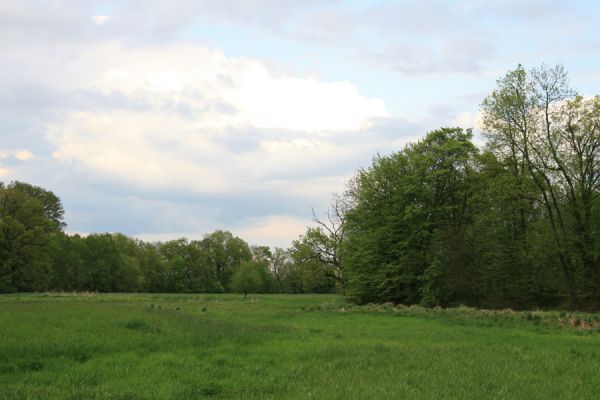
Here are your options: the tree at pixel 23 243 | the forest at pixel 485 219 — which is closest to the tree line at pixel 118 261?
the tree at pixel 23 243

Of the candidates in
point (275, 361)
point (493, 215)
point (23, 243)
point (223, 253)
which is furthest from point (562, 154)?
point (223, 253)

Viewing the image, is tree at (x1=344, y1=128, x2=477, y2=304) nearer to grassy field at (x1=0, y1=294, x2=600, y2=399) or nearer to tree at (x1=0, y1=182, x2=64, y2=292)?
grassy field at (x1=0, y1=294, x2=600, y2=399)

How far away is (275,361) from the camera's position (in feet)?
47.6

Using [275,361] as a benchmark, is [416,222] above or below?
above

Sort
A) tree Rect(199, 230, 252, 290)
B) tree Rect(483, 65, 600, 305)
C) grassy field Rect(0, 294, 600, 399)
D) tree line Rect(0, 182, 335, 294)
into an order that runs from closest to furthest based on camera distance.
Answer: grassy field Rect(0, 294, 600, 399), tree Rect(483, 65, 600, 305), tree line Rect(0, 182, 335, 294), tree Rect(199, 230, 252, 290)

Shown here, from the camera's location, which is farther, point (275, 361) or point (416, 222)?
point (416, 222)

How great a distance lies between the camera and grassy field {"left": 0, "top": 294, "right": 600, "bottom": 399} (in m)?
10.7

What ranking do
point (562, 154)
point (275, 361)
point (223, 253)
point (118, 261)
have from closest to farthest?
point (275, 361), point (562, 154), point (118, 261), point (223, 253)

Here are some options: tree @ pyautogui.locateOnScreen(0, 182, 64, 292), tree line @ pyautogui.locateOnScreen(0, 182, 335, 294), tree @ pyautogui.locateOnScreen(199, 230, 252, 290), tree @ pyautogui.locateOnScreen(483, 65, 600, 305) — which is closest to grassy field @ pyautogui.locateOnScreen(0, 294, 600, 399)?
tree @ pyautogui.locateOnScreen(483, 65, 600, 305)

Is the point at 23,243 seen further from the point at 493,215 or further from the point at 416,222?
the point at 493,215

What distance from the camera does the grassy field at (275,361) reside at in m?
10.7

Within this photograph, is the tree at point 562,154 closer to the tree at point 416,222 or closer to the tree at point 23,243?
the tree at point 416,222

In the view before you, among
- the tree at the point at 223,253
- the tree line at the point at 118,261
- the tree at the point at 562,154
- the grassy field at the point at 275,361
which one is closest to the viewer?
the grassy field at the point at 275,361

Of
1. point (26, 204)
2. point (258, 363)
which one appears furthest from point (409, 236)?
point (26, 204)
